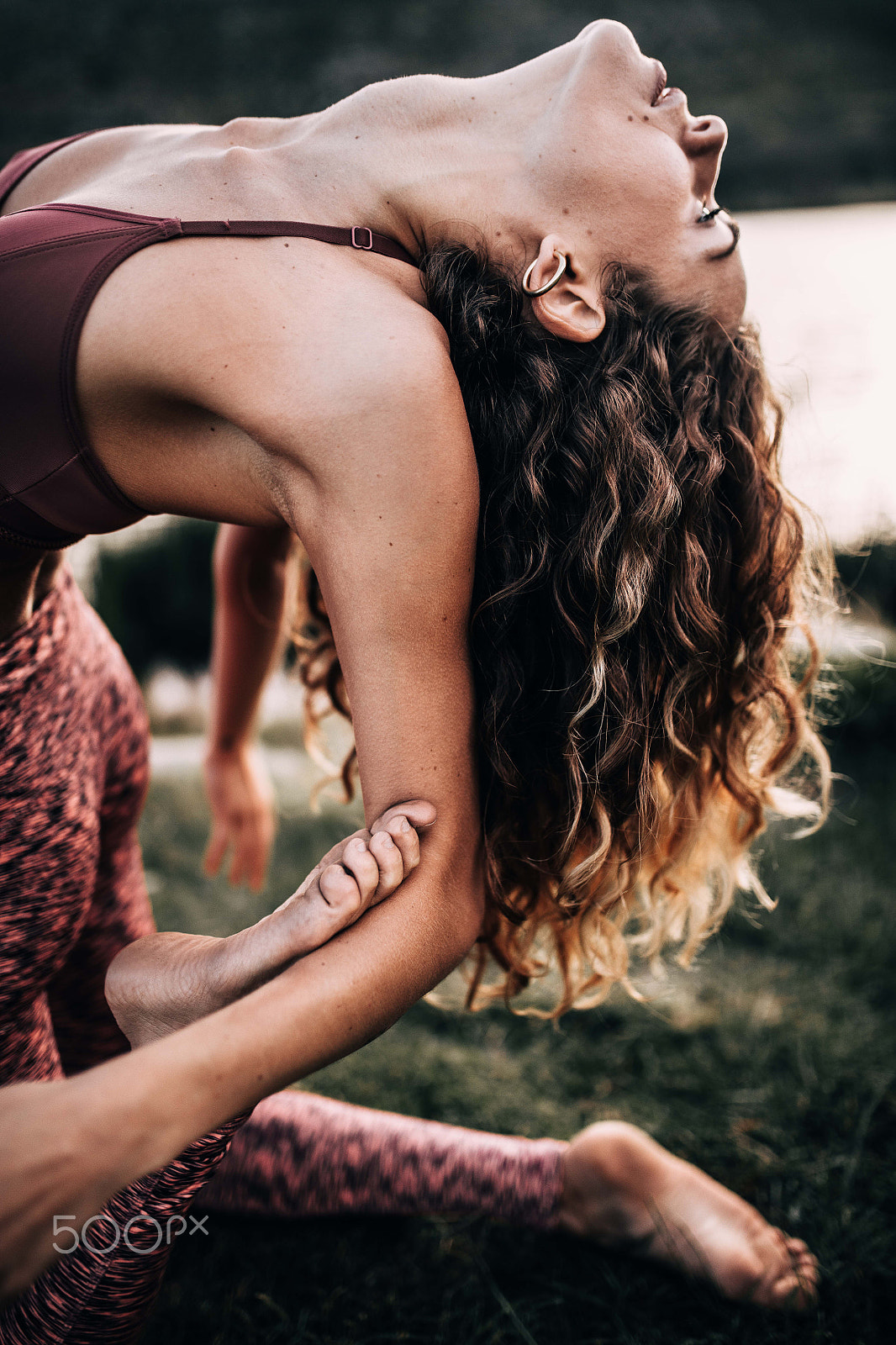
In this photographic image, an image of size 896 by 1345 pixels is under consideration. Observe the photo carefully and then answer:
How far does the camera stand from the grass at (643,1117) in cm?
158

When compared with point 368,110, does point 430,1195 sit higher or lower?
lower

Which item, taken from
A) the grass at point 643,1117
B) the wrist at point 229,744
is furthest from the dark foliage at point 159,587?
the wrist at point 229,744

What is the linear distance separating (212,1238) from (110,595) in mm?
3102

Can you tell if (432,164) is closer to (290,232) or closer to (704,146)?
(290,232)

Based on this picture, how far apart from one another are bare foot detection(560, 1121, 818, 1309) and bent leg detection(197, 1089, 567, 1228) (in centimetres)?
7

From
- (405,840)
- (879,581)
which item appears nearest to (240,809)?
(405,840)

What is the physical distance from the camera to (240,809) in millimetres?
2061

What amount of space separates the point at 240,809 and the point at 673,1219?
122 cm

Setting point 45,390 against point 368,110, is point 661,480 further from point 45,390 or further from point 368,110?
point 45,390

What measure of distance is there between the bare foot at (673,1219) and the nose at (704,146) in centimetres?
170

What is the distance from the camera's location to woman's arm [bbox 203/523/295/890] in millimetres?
1882

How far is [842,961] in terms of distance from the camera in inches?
97.4

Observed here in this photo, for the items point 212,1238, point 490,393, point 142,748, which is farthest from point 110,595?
point 490,393

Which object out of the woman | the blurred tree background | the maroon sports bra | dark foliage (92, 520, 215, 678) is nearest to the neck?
the woman
